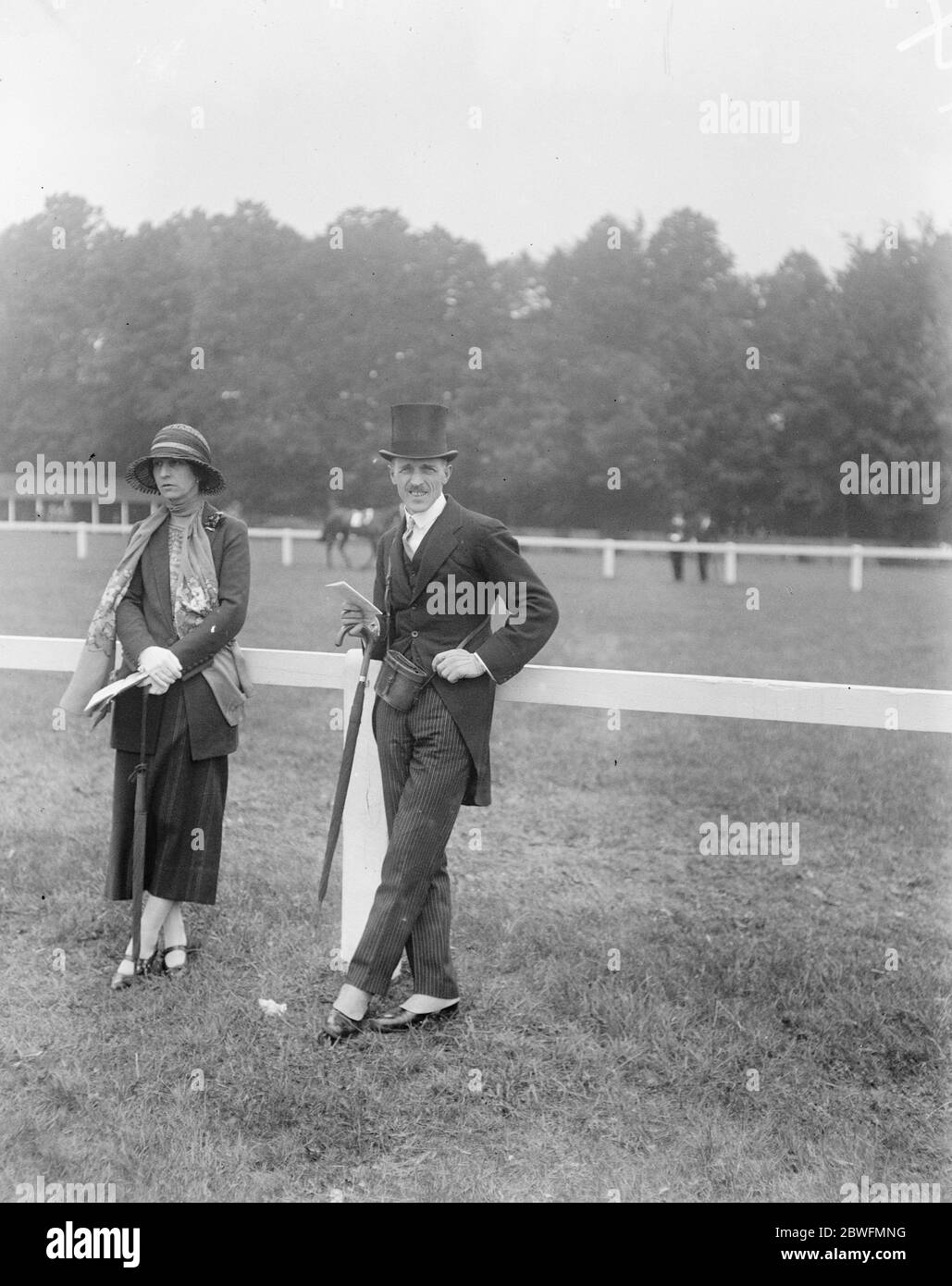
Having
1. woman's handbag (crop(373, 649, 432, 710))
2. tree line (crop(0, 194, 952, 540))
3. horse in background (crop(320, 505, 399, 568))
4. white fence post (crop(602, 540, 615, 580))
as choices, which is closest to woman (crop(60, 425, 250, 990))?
woman's handbag (crop(373, 649, 432, 710))

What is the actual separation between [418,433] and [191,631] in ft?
3.33

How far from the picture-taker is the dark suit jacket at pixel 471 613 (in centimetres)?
350

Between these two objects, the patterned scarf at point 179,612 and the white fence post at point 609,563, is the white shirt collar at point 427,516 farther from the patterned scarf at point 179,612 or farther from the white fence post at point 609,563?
the white fence post at point 609,563

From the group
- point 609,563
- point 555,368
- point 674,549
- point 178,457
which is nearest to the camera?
point 178,457

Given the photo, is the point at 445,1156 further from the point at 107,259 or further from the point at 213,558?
the point at 107,259

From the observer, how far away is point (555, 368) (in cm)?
3388

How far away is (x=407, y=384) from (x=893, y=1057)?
93.1ft

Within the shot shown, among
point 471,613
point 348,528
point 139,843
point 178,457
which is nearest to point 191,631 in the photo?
point 178,457

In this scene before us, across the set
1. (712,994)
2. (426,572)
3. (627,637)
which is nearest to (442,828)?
(426,572)

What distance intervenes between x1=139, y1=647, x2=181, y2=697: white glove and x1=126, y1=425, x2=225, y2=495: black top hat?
0.60 m

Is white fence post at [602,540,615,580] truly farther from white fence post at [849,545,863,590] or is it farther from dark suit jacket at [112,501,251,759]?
dark suit jacket at [112,501,251,759]

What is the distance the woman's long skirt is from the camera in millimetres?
3947

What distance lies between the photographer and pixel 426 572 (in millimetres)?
3543

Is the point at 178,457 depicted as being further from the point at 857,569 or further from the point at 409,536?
the point at 857,569
